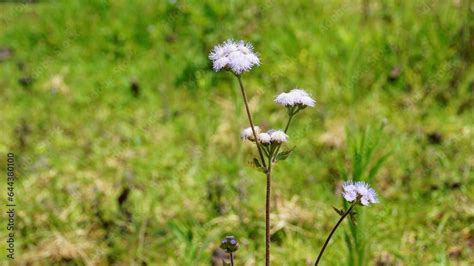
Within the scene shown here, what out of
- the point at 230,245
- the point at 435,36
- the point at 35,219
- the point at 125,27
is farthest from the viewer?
the point at 125,27

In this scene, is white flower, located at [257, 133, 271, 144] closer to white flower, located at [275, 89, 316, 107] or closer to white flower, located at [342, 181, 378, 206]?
white flower, located at [275, 89, 316, 107]

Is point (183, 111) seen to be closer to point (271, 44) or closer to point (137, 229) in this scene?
point (271, 44)

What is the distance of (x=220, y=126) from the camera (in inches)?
148

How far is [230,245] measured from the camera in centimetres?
190

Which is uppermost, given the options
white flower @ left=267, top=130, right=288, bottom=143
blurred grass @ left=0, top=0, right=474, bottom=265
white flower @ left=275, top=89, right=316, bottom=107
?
blurred grass @ left=0, top=0, right=474, bottom=265

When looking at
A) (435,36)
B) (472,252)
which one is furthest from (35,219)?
(435,36)

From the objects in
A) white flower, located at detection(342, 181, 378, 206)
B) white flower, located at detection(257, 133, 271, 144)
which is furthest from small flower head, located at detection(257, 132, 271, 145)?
white flower, located at detection(342, 181, 378, 206)

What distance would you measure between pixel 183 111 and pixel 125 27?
1293 mm

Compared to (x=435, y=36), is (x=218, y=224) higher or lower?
lower

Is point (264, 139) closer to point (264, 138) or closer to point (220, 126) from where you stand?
point (264, 138)

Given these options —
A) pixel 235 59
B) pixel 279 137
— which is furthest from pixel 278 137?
pixel 235 59

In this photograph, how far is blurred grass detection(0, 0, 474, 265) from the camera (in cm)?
283

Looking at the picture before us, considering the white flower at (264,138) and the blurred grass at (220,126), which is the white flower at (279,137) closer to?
the white flower at (264,138)

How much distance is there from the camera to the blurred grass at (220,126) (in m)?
2.83
